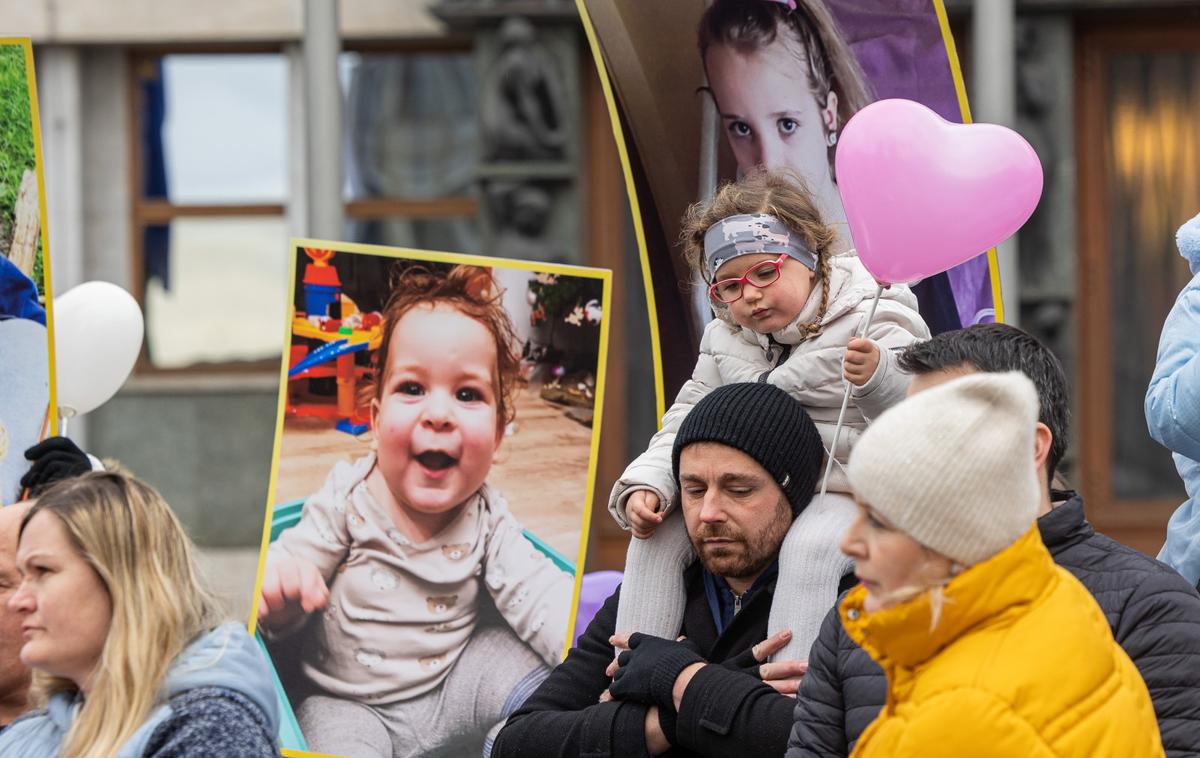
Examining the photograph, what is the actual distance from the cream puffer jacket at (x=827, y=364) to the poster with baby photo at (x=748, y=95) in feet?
1.02

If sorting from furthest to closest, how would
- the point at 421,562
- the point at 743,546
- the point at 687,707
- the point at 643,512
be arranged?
the point at 421,562 → the point at 643,512 → the point at 743,546 → the point at 687,707

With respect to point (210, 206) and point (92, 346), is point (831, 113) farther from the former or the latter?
point (210, 206)

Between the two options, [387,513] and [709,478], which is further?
[387,513]

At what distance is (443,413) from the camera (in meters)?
3.94

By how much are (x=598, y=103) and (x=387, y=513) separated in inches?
208

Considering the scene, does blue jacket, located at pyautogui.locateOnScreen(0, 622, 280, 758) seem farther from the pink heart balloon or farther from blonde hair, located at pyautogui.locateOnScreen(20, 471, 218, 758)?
the pink heart balloon

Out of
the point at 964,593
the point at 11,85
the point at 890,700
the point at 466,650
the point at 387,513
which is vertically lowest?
the point at 466,650

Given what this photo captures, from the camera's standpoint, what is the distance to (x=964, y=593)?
180 cm

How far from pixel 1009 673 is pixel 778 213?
1.42 m

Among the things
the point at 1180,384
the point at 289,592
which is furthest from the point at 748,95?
the point at 289,592

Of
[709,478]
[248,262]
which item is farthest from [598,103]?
[709,478]

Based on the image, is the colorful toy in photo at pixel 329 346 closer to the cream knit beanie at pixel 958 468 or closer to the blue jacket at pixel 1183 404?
the blue jacket at pixel 1183 404

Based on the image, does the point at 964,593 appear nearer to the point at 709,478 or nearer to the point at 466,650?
the point at 709,478

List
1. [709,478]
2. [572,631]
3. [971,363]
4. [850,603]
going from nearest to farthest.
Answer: [850,603], [971,363], [709,478], [572,631]
